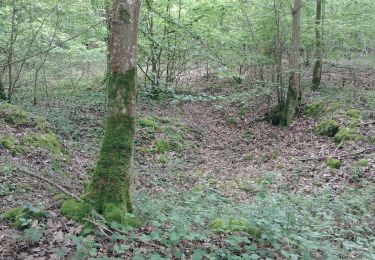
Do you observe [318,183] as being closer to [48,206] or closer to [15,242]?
[48,206]

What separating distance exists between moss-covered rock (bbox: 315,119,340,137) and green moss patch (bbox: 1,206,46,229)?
9.07 m

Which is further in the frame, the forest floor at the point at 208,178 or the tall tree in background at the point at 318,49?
the tall tree in background at the point at 318,49

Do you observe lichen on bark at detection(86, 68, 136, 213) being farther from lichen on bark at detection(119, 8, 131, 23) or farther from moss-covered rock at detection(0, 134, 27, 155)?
moss-covered rock at detection(0, 134, 27, 155)

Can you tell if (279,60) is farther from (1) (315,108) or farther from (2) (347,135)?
(2) (347,135)

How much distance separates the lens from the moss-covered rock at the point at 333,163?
360 inches

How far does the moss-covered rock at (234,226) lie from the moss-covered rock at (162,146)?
249 inches

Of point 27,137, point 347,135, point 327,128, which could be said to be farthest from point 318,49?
point 27,137

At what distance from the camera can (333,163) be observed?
9242 millimetres

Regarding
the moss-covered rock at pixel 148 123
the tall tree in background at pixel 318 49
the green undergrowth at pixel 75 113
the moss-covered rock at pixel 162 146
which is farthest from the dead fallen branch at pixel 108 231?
the tall tree in background at pixel 318 49

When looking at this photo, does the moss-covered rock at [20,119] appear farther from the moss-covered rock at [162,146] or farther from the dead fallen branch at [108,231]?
the dead fallen branch at [108,231]

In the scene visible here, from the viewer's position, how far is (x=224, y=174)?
9781 millimetres

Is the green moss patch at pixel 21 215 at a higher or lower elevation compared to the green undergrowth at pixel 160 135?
lower

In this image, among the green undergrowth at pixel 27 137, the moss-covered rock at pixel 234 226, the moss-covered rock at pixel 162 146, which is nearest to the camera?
the moss-covered rock at pixel 234 226

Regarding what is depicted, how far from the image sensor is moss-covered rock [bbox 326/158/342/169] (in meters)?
9.15
